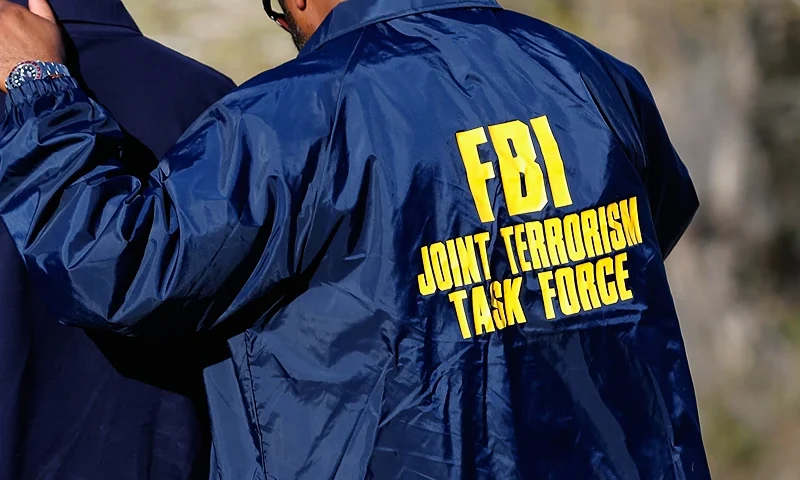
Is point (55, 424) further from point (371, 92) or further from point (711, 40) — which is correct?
point (711, 40)

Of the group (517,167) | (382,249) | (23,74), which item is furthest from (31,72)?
(517,167)

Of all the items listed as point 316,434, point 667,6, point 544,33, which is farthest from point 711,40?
point 316,434

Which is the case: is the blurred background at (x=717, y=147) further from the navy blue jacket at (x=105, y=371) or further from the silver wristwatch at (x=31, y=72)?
the silver wristwatch at (x=31, y=72)

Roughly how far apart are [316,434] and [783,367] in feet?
15.3

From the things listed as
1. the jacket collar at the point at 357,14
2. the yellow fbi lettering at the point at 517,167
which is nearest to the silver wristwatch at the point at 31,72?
the jacket collar at the point at 357,14

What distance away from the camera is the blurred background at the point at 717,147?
210 inches

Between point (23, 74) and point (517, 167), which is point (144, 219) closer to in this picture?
point (23, 74)

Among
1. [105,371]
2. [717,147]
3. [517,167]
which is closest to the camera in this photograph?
[517,167]

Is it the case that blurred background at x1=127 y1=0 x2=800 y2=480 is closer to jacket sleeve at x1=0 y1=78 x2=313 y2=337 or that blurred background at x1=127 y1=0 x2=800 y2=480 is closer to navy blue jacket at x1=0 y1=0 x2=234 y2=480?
navy blue jacket at x1=0 y1=0 x2=234 y2=480

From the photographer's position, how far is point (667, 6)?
5.29m

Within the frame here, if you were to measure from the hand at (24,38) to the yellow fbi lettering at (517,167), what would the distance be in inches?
23.4

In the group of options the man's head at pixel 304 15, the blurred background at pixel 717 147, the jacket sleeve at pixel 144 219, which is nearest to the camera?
the jacket sleeve at pixel 144 219

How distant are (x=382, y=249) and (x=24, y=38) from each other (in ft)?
1.94

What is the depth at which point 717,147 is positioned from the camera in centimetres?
554
